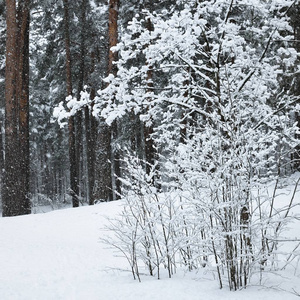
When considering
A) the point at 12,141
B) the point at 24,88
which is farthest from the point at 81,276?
the point at 24,88

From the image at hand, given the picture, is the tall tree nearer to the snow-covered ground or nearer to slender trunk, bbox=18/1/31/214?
slender trunk, bbox=18/1/31/214

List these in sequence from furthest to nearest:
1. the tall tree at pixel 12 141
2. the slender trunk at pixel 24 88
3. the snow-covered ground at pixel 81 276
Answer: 1. the slender trunk at pixel 24 88
2. the tall tree at pixel 12 141
3. the snow-covered ground at pixel 81 276

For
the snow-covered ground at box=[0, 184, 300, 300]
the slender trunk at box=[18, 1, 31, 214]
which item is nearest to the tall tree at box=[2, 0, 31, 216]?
the slender trunk at box=[18, 1, 31, 214]

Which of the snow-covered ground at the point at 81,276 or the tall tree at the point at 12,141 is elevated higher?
the tall tree at the point at 12,141

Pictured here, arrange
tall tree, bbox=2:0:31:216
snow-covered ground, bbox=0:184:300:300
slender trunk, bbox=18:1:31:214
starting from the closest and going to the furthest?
snow-covered ground, bbox=0:184:300:300 < tall tree, bbox=2:0:31:216 < slender trunk, bbox=18:1:31:214

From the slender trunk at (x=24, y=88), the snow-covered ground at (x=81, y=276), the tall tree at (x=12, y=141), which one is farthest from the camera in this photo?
the slender trunk at (x=24, y=88)

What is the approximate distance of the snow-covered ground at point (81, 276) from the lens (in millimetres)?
3172

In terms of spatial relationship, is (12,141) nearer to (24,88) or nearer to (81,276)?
(24,88)

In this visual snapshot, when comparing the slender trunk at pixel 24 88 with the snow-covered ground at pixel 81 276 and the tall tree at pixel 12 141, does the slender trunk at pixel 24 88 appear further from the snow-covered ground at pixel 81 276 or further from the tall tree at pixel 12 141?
the snow-covered ground at pixel 81 276

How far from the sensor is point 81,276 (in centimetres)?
422

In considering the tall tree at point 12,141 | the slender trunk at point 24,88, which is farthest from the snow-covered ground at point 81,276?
the slender trunk at point 24,88

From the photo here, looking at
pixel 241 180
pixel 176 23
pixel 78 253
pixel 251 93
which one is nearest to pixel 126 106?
pixel 176 23

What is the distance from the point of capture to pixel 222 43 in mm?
4062

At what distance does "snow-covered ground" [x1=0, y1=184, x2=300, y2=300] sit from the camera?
10.4 ft
